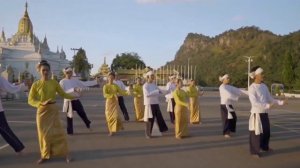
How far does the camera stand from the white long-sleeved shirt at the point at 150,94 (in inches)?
463

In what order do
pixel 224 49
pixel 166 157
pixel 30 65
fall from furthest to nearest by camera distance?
pixel 224 49 → pixel 30 65 → pixel 166 157

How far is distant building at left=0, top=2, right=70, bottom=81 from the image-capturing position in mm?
76938

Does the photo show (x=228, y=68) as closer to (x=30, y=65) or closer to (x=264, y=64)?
(x=264, y=64)

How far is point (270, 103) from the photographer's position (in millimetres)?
9133

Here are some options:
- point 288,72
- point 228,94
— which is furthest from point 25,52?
point 228,94

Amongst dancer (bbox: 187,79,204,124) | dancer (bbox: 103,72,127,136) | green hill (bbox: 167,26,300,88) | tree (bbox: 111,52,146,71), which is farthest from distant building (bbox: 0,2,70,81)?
dancer (bbox: 103,72,127,136)

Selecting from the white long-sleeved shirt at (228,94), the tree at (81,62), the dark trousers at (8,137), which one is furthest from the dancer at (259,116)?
the tree at (81,62)

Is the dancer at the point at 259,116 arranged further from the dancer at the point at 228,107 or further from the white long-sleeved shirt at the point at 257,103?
the dancer at the point at 228,107

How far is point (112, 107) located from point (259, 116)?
4574mm

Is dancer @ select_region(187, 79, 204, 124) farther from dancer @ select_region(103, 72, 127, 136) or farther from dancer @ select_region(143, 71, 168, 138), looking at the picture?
dancer @ select_region(103, 72, 127, 136)

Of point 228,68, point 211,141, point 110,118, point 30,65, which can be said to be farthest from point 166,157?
point 228,68

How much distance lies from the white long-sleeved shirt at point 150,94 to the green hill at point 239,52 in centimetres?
4629

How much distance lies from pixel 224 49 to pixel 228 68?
83.4 feet

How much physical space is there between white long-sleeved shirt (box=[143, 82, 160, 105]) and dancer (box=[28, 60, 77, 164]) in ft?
12.7
